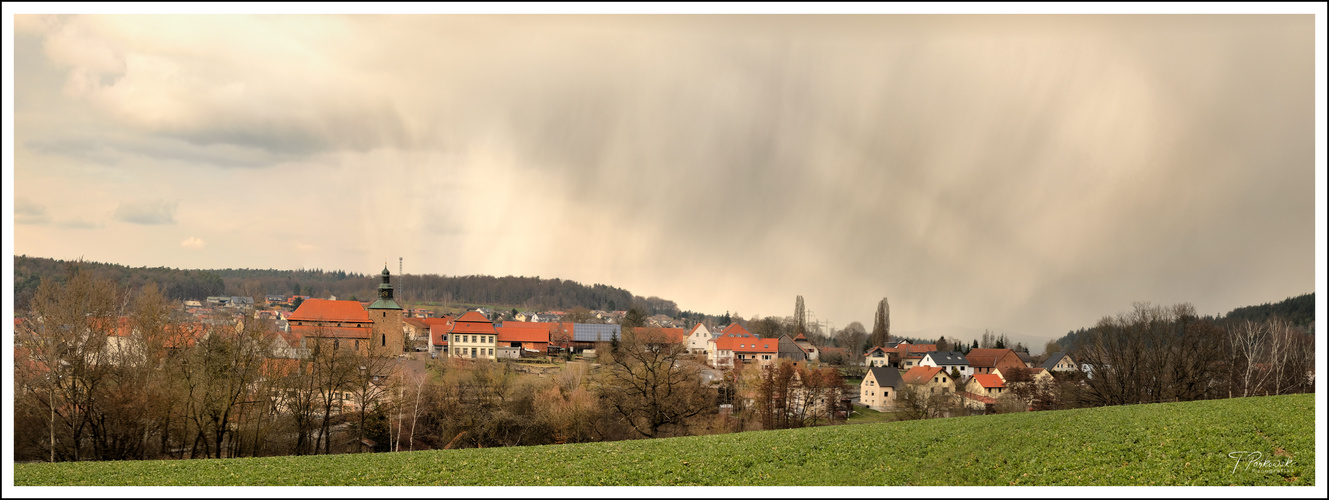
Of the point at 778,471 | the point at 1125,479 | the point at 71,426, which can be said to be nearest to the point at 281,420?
the point at 71,426

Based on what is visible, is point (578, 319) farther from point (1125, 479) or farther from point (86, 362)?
point (1125, 479)

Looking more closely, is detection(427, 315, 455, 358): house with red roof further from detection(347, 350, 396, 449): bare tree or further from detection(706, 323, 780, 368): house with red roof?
detection(347, 350, 396, 449): bare tree

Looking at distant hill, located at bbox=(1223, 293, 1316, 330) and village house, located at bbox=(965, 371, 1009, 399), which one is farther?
distant hill, located at bbox=(1223, 293, 1316, 330)

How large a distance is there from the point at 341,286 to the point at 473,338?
3780cm

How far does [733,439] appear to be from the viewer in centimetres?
1773

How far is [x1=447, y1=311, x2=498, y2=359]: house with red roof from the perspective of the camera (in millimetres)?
64375

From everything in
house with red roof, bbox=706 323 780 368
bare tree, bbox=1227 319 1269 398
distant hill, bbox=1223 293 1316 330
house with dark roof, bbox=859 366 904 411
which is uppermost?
distant hill, bbox=1223 293 1316 330

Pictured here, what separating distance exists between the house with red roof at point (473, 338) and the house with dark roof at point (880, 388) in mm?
36024

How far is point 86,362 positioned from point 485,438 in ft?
48.8

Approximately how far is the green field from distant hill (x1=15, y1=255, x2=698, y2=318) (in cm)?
1464

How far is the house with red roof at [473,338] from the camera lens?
6438cm

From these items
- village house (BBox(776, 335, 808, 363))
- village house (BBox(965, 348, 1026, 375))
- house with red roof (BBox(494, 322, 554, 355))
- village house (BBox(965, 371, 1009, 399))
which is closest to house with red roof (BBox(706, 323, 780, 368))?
village house (BBox(776, 335, 808, 363))

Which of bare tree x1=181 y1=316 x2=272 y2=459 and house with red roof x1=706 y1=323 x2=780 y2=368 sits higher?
bare tree x1=181 y1=316 x2=272 y2=459

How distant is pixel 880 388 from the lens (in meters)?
54.2
